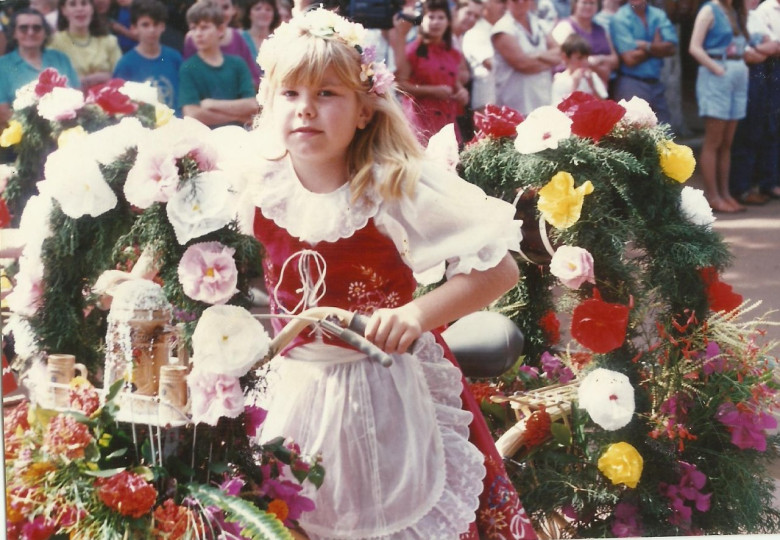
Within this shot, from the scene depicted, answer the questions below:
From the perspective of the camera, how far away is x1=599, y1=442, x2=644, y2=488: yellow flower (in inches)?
114

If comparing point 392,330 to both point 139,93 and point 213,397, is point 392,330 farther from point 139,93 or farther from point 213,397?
point 139,93

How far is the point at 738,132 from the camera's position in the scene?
6758 millimetres

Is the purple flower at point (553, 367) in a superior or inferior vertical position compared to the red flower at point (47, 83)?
inferior

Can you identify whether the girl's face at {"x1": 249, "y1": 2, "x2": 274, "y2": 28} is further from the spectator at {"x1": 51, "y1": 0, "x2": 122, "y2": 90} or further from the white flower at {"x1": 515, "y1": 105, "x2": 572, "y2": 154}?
the white flower at {"x1": 515, "y1": 105, "x2": 572, "y2": 154}

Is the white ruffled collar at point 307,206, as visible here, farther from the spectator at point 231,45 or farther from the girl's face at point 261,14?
the girl's face at point 261,14

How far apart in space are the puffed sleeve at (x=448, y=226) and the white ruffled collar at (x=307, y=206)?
5 cm

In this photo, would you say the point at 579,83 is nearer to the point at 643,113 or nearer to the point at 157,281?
the point at 643,113

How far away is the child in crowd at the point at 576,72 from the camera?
6.38 metres

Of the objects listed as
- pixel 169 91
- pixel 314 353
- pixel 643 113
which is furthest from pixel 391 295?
pixel 169 91

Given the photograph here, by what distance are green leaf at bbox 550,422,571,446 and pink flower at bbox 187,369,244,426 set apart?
1.25 meters

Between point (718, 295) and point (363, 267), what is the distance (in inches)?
42.3

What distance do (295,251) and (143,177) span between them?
17.2 inches

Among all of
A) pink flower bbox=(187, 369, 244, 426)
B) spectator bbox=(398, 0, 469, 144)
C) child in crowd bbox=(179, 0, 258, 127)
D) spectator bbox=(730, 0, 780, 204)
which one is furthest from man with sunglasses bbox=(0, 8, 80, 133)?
spectator bbox=(730, 0, 780, 204)

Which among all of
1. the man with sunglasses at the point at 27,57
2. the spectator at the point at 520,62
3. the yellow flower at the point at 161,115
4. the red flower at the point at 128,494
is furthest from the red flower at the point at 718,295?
the spectator at the point at 520,62
